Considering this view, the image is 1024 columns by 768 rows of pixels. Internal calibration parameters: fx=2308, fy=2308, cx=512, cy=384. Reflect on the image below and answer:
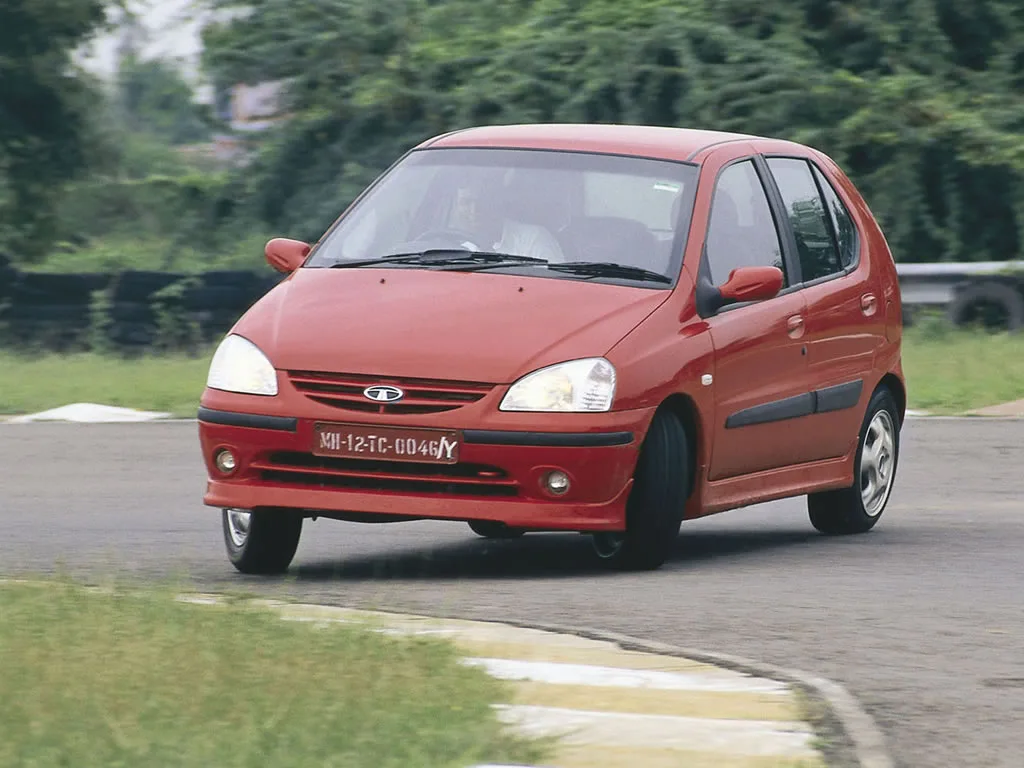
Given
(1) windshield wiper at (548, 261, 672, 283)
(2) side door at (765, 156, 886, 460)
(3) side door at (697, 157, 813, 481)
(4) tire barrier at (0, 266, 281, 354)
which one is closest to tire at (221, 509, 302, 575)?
(1) windshield wiper at (548, 261, 672, 283)

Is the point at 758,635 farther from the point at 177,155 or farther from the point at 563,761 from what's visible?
the point at 177,155

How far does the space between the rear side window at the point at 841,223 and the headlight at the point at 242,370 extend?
327 centimetres

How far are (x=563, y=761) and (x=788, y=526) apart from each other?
6.28 meters

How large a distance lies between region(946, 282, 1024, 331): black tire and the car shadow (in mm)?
12573

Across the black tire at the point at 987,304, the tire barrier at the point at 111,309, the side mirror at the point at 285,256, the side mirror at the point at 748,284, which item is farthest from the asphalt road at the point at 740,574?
the black tire at the point at 987,304

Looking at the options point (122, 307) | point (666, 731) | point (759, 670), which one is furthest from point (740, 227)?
point (122, 307)

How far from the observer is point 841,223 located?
10727 mm

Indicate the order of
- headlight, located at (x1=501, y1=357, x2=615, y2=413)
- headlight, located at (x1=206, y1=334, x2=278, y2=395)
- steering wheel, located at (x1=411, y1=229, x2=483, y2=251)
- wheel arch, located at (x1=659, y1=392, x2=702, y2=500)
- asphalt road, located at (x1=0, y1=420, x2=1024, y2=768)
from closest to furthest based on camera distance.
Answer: asphalt road, located at (x1=0, y1=420, x2=1024, y2=768) < headlight, located at (x1=501, y1=357, x2=615, y2=413) < headlight, located at (x1=206, y1=334, x2=278, y2=395) < wheel arch, located at (x1=659, y1=392, x2=702, y2=500) < steering wheel, located at (x1=411, y1=229, x2=483, y2=251)

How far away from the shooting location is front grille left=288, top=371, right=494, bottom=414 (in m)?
8.01

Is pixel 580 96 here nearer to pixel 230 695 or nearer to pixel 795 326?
pixel 795 326

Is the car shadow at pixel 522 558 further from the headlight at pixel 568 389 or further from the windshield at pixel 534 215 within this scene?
the windshield at pixel 534 215

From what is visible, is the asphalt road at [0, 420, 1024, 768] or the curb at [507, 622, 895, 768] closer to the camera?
the curb at [507, 622, 895, 768]

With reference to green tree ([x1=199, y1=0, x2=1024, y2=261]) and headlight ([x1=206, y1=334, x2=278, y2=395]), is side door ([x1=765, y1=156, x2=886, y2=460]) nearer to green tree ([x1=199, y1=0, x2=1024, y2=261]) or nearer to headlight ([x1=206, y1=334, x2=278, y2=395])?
headlight ([x1=206, y1=334, x2=278, y2=395])

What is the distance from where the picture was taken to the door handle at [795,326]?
31.3 feet
